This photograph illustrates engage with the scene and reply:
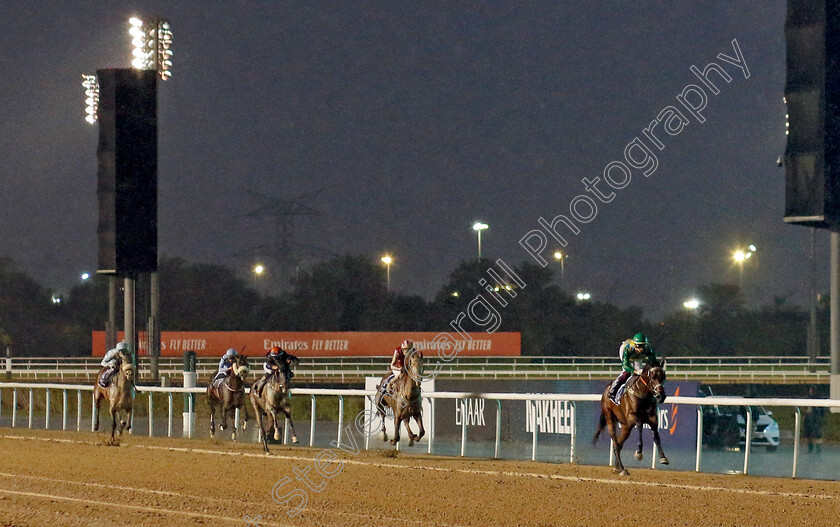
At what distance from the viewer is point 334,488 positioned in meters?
10.7

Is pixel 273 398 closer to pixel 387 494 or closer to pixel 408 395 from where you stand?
pixel 408 395

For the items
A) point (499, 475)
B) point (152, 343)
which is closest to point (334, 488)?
point (499, 475)

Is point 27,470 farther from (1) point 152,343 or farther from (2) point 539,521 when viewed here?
(1) point 152,343

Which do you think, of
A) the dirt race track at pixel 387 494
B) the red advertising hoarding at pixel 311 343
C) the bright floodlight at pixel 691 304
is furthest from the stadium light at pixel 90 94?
the bright floodlight at pixel 691 304

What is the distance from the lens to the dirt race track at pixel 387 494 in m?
8.62

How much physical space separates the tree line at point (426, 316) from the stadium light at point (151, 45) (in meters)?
26.9

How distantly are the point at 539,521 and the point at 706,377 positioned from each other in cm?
2404

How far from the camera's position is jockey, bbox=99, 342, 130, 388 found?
17.0 meters

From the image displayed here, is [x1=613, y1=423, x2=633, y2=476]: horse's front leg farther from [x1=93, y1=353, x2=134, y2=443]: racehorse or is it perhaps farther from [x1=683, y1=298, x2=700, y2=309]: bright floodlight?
[x1=683, y1=298, x2=700, y2=309]: bright floodlight

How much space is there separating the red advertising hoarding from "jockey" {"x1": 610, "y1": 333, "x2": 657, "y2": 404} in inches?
1167

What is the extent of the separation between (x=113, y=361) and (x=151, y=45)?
781 centimetres

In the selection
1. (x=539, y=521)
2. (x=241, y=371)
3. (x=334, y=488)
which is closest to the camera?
(x=539, y=521)

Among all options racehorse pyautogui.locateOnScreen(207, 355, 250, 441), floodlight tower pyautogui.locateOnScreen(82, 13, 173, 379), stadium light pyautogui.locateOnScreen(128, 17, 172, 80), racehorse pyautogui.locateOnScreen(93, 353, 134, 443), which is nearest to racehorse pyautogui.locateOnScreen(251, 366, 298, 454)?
racehorse pyautogui.locateOnScreen(207, 355, 250, 441)

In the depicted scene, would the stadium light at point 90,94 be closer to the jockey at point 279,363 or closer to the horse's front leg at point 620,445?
the jockey at point 279,363
